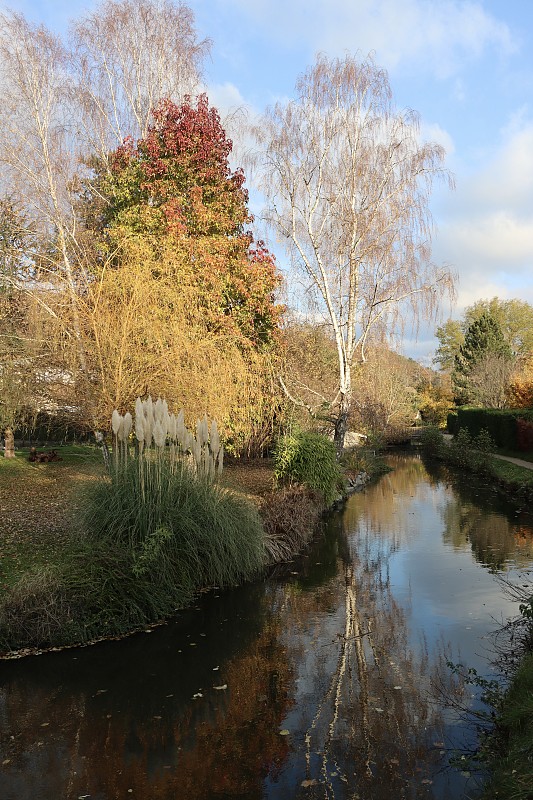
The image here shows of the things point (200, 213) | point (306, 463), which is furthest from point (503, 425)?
point (200, 213)

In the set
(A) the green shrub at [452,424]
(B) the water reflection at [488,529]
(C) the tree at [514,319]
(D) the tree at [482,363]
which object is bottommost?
(B) the water reflection at [488,529]

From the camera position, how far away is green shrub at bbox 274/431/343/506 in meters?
14.5

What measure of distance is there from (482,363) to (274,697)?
37.4 metres

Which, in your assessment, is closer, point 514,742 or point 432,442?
point 514,742

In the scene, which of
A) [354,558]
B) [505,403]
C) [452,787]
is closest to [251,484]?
[354,558]

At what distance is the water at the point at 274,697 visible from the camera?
4227mm

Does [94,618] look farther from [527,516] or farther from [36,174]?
[36,174]

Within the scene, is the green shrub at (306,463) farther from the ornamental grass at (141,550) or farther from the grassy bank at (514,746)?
the grassy bank at (514,746)

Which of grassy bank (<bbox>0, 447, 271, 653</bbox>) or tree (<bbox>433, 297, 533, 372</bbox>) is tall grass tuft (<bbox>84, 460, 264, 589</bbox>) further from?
tree (<bbox>433, 297, 533, 372</bbox>)

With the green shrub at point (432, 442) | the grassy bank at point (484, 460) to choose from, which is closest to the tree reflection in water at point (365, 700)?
the grassy bank at point (484, 460)

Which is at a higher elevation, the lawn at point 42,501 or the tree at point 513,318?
the tree at point 513,318

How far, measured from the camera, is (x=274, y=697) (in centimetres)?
554

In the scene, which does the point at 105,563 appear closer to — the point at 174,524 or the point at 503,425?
the point at 174,524

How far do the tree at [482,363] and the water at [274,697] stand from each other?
2924 centimetres
